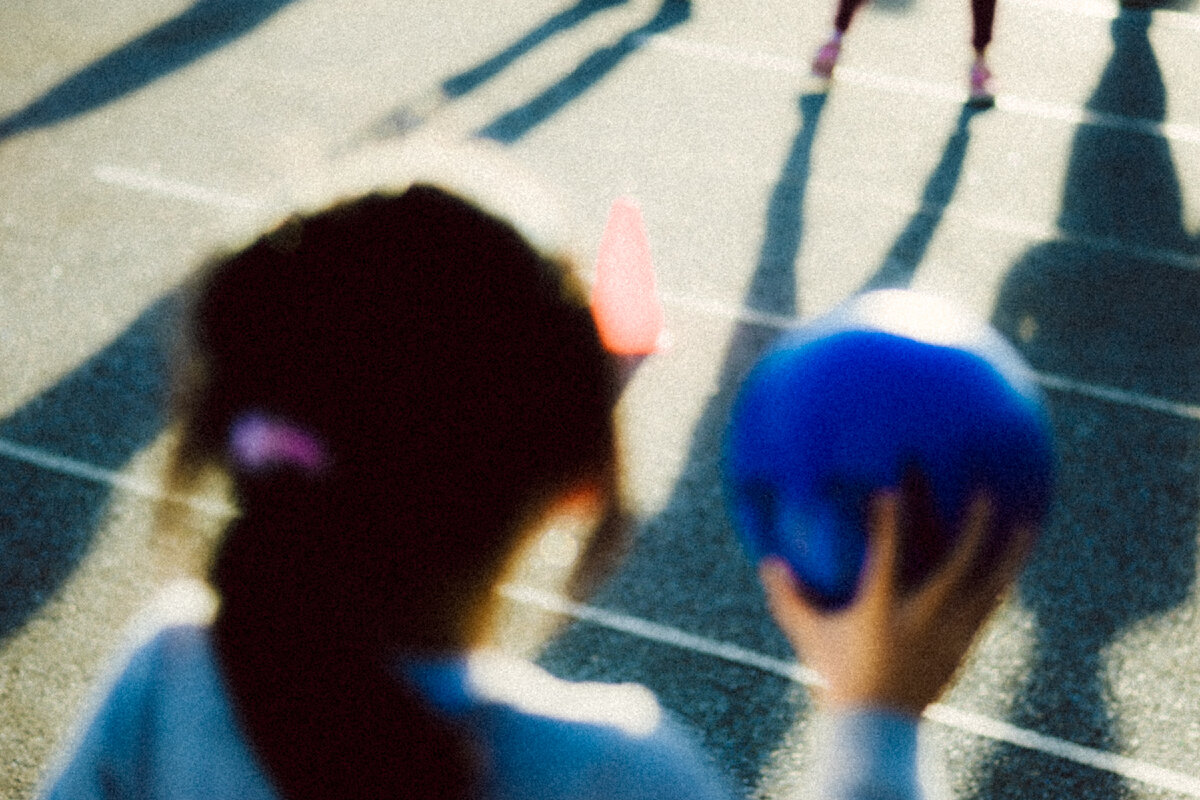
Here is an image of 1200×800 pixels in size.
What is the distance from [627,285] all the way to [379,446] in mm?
3463

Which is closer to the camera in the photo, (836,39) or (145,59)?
(836,39)

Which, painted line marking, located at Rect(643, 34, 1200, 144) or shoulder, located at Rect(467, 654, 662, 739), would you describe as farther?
painted line marking, located at Rect(643, 34, 1200, 144)

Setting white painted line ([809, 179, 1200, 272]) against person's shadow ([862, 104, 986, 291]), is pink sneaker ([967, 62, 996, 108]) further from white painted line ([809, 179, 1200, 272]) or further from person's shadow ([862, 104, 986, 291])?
white painted line ([809, 179, 1200, 272])

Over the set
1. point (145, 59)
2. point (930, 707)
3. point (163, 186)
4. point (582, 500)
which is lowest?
point (930, 707)

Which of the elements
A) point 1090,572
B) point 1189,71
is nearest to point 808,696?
point 1090,572

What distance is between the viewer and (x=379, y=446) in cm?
106

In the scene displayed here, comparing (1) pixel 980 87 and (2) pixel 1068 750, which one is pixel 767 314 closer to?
(2) pixel 1068 750

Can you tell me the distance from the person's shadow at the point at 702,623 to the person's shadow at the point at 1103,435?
2.31ft

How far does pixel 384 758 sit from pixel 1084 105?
6.81 m

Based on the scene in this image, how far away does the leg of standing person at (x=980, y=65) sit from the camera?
21.2 feet

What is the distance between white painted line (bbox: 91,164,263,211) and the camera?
18.4ft

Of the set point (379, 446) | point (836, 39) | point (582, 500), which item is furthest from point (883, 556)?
point (836, 39)

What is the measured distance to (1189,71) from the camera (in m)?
7.01

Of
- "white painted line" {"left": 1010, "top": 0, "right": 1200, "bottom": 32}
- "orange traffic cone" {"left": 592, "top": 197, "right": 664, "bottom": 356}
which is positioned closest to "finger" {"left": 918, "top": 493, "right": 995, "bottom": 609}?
"orange traffic cone" {"left": 592, "top": 197, "right": 664, "bottom": 356}
